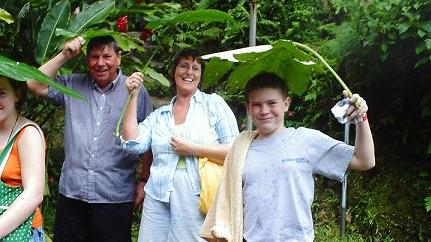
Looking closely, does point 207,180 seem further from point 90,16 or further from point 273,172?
point 90,16

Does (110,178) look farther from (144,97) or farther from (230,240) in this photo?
(230,240)

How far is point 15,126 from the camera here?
7.82 ft

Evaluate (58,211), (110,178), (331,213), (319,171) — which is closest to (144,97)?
(110,178)

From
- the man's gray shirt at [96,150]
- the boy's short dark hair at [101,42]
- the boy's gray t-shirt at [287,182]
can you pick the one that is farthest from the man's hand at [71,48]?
the boy's gray t-shirt at [287,182]

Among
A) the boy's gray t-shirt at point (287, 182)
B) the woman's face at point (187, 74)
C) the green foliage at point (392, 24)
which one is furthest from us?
the green foliage at point (392, 24)

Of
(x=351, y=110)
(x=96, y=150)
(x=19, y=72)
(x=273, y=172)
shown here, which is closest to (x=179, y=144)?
(x=96, y=150)

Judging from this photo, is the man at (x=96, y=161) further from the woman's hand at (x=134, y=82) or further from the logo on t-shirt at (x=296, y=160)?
the logo on t-shirt at (x=296, y=160)

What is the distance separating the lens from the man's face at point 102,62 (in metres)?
2.99

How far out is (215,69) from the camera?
238cm

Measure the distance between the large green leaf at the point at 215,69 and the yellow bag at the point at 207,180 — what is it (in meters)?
0.48

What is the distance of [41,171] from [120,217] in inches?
33.6

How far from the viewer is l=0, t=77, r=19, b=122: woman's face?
238cm

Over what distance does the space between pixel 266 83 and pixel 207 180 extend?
650 millimetres

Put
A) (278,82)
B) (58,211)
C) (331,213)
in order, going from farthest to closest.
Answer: (331,213), (58,211), (278,82)
